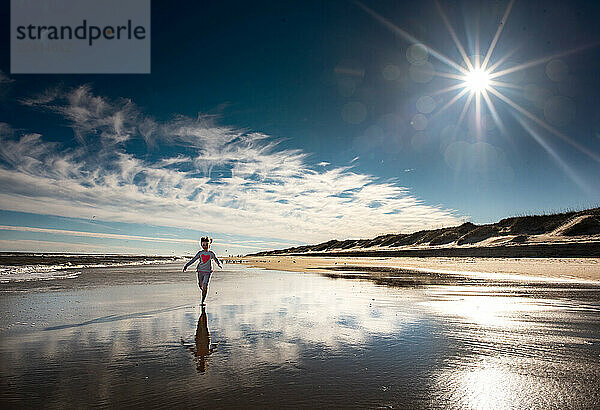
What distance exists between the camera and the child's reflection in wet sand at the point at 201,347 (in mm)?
5347

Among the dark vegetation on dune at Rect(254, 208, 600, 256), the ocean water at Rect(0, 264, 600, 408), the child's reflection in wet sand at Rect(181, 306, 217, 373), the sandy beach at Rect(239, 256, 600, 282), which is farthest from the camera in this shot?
the dark vegetation on dune at Rect(254, 208, 600, 256)

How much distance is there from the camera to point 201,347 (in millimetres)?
6223

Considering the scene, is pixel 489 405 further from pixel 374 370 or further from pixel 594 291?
pixel 594 291

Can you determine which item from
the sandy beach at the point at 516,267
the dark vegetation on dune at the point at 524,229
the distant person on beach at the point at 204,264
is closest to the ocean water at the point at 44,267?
the distant person on beach at the point at 204,264

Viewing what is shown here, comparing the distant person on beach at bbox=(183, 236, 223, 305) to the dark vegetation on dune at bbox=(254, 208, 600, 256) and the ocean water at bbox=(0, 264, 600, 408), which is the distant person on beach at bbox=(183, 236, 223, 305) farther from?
the dark vegetation on dune at bbox=(254, 208, 600, 256)

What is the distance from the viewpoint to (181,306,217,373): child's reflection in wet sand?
5.35 meters

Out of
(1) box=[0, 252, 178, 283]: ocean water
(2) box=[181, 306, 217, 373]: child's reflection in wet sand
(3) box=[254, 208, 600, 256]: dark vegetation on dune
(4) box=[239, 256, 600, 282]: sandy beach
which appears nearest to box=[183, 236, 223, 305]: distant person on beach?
(2) box=[181, 306, 217, 373]: child's reflection in wet sand

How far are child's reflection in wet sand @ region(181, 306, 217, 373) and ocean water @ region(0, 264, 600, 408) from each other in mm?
33

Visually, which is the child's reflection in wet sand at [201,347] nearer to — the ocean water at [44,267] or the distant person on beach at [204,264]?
the distant person on beach at [204,264]

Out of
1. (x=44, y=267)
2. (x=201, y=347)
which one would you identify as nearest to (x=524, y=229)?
(x=201, y=347)

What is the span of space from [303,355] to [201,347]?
1823 mm

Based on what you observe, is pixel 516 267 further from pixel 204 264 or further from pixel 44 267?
pixel 44 267

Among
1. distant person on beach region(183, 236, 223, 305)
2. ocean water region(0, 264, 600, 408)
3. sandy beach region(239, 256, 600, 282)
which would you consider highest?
distant person on beach region(183, 236, 223, 305)

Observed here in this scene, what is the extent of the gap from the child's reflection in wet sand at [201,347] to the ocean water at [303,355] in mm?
33
